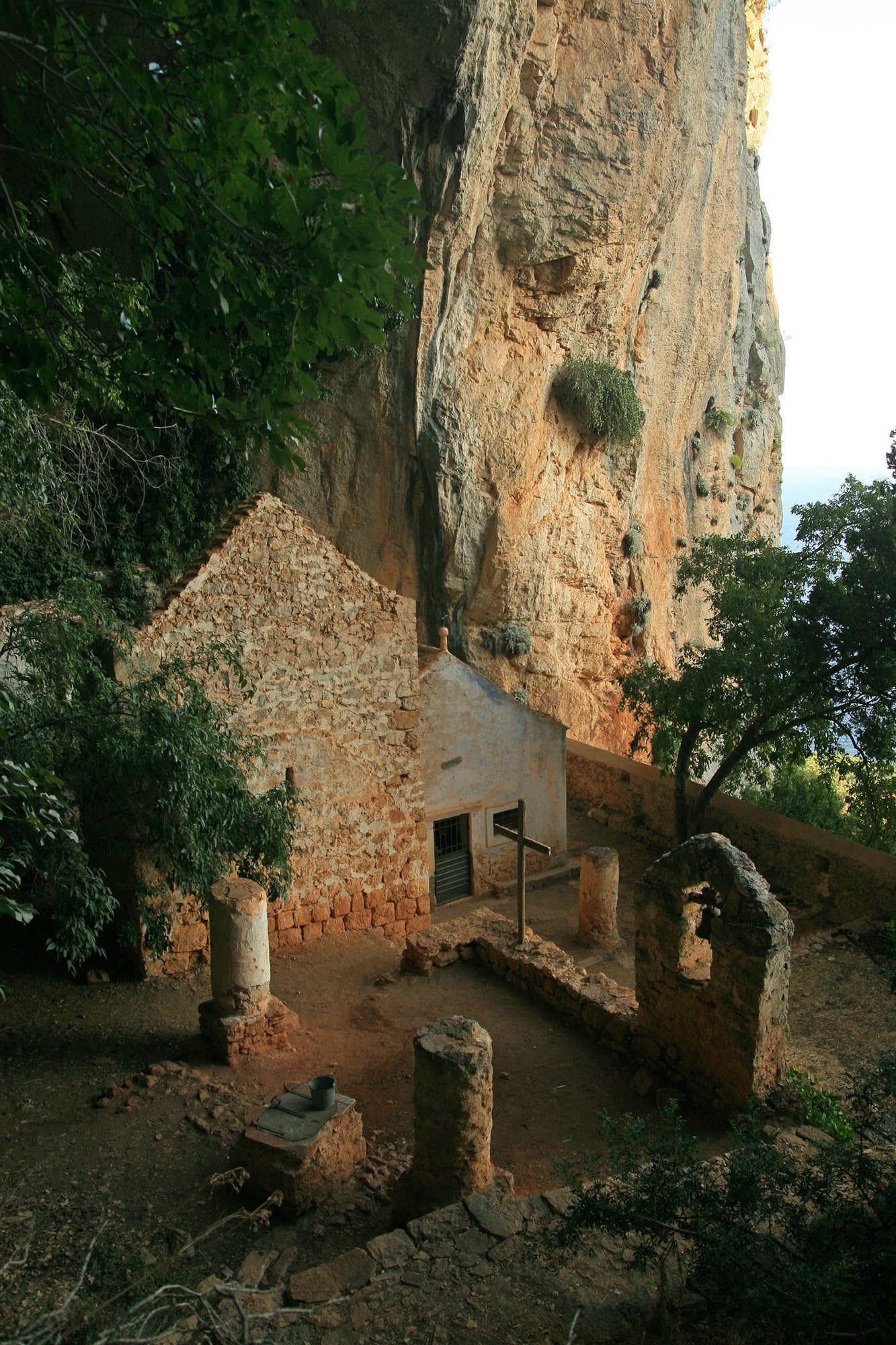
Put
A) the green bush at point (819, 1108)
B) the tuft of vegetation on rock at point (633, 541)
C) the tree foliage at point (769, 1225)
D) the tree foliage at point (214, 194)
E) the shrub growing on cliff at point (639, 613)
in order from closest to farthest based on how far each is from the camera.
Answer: the tree foliage at point (769, 1225)
the tree foliage at point (214, 194)
the green bush at point (819, 1108)
the tuft of vegetation on rock at point (633, 541)
the shrub growing on cliff at point (639, 613)

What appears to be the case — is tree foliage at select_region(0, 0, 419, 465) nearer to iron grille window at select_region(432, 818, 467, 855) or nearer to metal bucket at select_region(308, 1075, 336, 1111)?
metal bucket at select_region(308, 1075, 336, 1111)

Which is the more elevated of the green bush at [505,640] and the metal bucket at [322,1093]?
the green bush at [505,640]

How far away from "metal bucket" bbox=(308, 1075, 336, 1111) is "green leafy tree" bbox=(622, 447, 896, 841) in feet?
30.3

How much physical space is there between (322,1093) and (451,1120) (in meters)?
1.09

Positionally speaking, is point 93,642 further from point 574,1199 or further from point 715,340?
point 715,340

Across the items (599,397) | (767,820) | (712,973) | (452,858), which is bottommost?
(452,858)

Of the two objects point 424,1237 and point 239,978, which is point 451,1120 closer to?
point 424,1237

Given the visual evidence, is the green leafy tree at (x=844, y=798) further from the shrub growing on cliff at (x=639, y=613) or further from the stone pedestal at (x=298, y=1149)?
the stone pedestal at (x=298, y=1149)

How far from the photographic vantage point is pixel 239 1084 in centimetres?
830

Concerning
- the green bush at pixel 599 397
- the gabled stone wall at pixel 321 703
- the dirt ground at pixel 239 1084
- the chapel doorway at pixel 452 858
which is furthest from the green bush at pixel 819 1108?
the green bush at pixel 599 397

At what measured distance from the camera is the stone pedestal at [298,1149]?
6.53m

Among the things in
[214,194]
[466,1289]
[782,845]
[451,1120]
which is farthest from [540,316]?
[466,1289]

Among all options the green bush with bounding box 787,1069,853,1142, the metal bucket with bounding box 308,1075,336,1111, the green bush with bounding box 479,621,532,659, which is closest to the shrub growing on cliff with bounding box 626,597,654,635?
the green bush with bounding box 479,621,532,659

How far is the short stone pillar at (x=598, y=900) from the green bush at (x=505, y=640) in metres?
8.23
